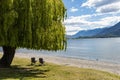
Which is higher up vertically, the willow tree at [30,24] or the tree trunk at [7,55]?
the willow tree at [30,24]

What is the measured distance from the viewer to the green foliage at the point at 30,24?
23.5 metres

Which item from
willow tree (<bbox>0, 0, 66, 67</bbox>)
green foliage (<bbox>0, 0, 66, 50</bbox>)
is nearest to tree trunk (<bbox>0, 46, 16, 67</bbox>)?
willow tree (<bbox>0, 0, 66, 67</bbox>)

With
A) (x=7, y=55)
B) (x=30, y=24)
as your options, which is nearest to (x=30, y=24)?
(x=30, y=24)

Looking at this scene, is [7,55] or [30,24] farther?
[7,55]

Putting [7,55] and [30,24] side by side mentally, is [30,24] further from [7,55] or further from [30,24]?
[7,55]

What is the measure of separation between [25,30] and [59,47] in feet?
11.6

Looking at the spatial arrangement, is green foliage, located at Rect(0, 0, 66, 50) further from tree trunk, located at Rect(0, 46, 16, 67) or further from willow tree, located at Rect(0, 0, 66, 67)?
tree trunk, located at Rect(0, 46, 16, 67)

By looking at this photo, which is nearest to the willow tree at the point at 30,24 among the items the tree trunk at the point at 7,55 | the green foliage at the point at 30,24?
the green foliage at the point at 30,24

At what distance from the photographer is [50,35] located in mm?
24578

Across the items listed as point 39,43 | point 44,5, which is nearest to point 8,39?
point 39,43

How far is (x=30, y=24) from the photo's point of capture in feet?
78.2

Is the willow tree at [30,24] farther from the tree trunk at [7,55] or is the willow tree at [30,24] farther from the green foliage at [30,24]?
the tree trunk at [7,55]

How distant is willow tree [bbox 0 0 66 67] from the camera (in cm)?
2355

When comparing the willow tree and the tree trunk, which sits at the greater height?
the willow tree
